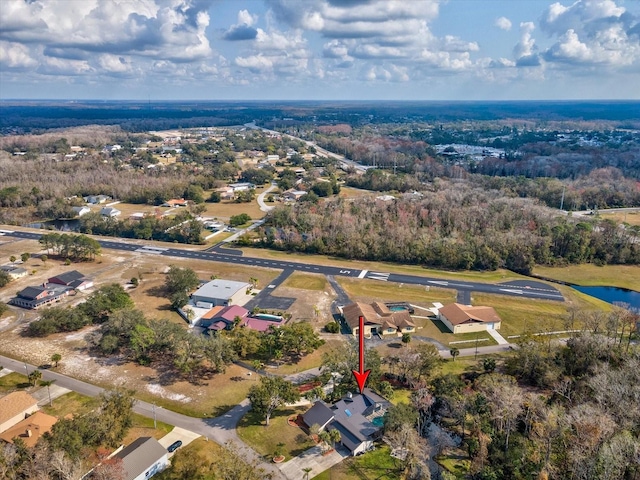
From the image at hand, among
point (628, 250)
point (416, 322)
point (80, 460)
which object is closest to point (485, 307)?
point (416, 322)

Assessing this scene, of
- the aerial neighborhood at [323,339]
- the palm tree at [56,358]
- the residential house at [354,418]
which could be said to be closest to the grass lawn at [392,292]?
the aerial neighborhood at [323,339]

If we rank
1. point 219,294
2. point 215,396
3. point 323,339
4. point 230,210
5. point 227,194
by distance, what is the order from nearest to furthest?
point 215,396 → point 323,339 → point 219,294 → point 230,210 → point 227,194

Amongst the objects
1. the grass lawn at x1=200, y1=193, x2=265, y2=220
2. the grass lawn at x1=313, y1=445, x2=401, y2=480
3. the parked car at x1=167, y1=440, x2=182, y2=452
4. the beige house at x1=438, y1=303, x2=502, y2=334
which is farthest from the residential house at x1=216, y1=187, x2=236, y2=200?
the grass lawn at x1=313, y1=445, x2=401, y2=480

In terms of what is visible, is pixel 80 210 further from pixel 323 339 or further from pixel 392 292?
pixel 323 339

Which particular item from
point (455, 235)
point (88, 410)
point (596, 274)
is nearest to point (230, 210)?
point (455, 235)

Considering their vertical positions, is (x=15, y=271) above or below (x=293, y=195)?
below

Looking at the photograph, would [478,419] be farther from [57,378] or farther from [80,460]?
[57,378]

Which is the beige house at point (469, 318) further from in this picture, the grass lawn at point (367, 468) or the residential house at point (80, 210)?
the residential house at point (80, 210)
